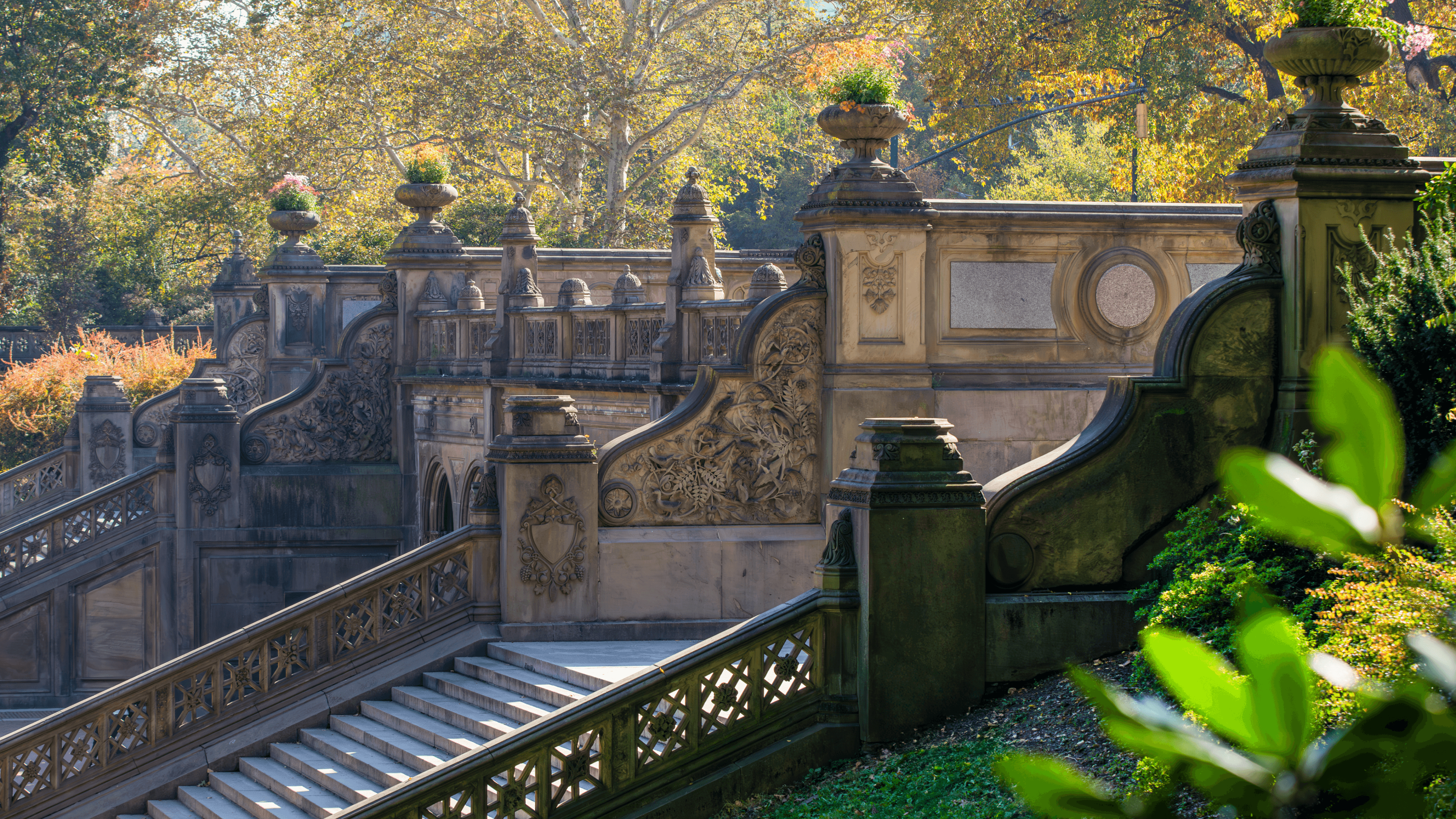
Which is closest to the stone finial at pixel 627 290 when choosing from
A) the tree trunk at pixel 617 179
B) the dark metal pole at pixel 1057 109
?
the dark metal pole at pixel 1057 109

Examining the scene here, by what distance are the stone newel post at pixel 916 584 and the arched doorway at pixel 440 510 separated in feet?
47.2

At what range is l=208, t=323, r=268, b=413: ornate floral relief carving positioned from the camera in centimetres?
2894

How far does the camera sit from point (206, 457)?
23938 millimetres

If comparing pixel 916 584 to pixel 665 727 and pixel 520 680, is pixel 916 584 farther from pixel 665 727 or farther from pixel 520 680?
pixel 520 680

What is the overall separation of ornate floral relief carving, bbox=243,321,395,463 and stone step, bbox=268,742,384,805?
1007 centimetres

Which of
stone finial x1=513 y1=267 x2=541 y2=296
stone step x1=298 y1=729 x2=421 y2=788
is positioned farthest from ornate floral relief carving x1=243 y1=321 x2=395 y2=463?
stone step x1=298 y1=729 x2=421 y2=788

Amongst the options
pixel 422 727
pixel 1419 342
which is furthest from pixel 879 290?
pixel 1419 342

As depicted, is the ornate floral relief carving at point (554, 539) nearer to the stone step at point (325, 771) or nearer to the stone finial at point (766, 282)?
the stone step at point (325, 771)

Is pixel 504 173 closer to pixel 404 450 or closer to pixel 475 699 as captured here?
pixel 404 450

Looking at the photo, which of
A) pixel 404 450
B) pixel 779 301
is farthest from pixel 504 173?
pixel 779 301

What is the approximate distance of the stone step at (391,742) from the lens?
12641 mm

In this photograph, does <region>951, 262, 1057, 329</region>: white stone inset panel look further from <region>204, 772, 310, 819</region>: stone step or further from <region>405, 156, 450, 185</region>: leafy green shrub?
<region>405, 156, 450, 185</region>: leafy green shrub

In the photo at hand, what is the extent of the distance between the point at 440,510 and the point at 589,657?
1101 centimetres

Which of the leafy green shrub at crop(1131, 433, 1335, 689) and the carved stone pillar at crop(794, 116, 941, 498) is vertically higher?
the carved stone pillar at crop(794, 116, 941, 498)
